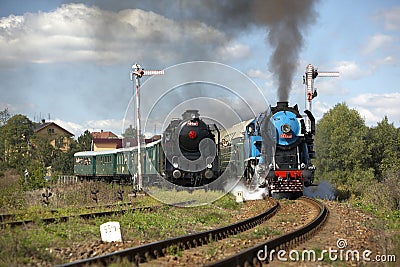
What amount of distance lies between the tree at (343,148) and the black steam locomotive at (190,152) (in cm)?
2504

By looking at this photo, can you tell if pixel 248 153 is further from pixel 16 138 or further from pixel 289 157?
pixel 16 138

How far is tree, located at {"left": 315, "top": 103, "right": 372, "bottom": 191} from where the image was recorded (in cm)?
4425

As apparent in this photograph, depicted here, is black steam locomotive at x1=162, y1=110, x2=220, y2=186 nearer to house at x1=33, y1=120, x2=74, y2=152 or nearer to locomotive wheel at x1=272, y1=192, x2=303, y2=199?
locomotive wheel at x1=272, y1=192, x2=303, y2=199

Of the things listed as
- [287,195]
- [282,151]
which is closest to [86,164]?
[287,195]

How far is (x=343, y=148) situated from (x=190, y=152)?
2742 cm

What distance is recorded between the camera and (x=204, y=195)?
20.0 meters

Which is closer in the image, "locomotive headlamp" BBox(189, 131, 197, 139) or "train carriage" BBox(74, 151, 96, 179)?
"locomotive headlamp" BBox(189, 131, 197, 139)

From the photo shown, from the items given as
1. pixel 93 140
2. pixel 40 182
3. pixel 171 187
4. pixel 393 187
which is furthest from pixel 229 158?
pixel 93 140

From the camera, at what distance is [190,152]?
21.5m

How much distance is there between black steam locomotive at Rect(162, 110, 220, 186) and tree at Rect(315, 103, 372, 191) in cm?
2504

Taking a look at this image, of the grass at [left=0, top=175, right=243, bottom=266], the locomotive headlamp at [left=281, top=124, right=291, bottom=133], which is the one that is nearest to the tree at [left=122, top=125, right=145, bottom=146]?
the grass at [left=0, top=175, right=243, bottom=266]

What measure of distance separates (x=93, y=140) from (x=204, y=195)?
49.0 meters

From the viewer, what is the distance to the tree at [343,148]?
4425 centimetres

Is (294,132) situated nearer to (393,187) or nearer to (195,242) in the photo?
(393,187)
